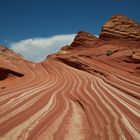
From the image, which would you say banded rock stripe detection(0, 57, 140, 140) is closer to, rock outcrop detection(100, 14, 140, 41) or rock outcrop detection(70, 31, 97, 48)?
rock outcrop detection(100, 14, 140, 41)

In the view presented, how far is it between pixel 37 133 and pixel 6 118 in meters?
1.65

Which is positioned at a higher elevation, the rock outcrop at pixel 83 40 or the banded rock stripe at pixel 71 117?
the rock outcrop at pixel 83 40

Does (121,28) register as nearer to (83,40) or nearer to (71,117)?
(83,40)

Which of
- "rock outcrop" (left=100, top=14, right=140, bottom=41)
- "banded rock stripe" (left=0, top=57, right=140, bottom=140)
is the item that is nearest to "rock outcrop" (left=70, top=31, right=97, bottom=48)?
"rock outcrop" (left=100, top=14, right=140, bottom=41)

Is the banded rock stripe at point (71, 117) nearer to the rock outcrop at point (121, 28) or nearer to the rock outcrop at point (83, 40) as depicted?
the rock outcrop at point (121, 28)

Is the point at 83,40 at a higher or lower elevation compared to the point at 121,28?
lower

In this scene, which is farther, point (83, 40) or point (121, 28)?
point (83, 40)

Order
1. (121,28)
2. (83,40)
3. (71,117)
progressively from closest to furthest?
(71,117)
(121,28)
(83,40)

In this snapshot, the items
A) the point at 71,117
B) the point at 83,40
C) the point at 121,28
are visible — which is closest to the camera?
the point at 71,117

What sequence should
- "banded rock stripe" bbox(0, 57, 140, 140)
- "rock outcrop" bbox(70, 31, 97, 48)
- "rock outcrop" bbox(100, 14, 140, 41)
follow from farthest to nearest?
1. "rock outcrop" bbox(70, 31, 97, 48)
2. "rock outcrop" bbox(100, 14, 140, 41)
3. "banded rock stripe" bbox(0, 57, 140, 140)

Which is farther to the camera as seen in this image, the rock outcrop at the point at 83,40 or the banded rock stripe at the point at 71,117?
the rock outcrop at the point at 83,40

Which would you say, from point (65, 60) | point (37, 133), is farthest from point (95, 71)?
point (37, 133)

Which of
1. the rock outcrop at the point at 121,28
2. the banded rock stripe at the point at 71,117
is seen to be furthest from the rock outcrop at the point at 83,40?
the banded rock stripe at the point at 71,117

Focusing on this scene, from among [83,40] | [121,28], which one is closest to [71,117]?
[121,28]
